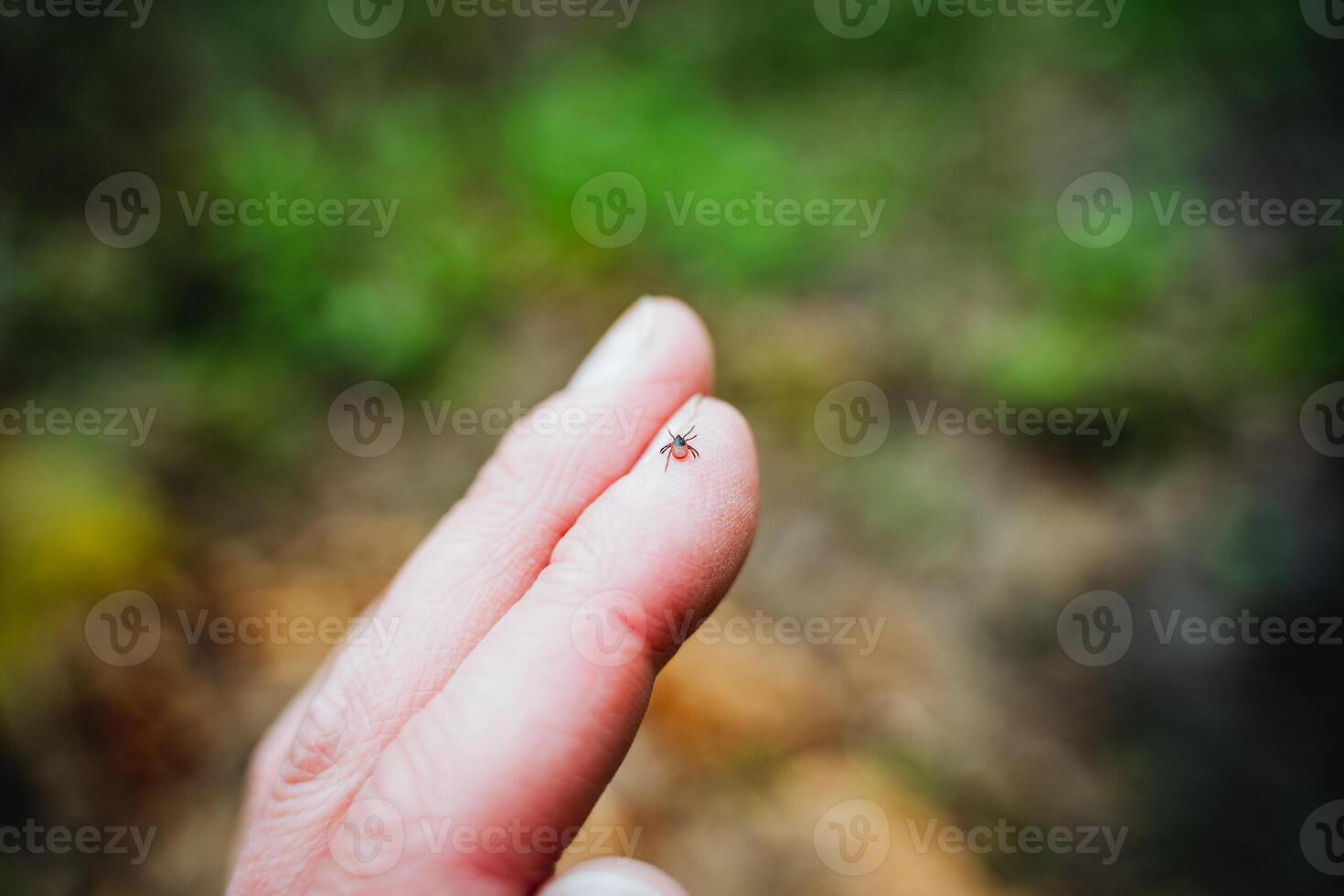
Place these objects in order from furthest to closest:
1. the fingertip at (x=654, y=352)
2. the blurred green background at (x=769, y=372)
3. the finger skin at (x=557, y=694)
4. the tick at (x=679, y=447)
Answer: the blurred green background at (x=769, y=372) → the fingertip at (x=654, y=352) → the tick at (x=679, y=447) → the finger skin at (x=557, y=694)

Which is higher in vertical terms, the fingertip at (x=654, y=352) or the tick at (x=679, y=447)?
the fingertip at (x=654, y=352)

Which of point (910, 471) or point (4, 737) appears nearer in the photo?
point (4, 737)

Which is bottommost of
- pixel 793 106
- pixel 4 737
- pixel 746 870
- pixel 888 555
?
pixel 746 870

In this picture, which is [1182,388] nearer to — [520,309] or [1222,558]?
[1222,558]

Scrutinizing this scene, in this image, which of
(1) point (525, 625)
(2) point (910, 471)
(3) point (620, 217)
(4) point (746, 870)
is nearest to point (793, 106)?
(3) point (620, 217)

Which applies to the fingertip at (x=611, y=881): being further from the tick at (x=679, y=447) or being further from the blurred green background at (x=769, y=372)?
the blurred green background at (x=769, y=372)

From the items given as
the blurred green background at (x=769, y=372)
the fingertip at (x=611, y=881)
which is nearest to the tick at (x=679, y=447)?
the fingertip at (x=611, y=881)

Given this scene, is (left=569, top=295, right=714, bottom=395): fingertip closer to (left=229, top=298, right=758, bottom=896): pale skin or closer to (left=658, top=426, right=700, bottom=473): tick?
(left=229, top=298, right=758, bottom=896): pale skin

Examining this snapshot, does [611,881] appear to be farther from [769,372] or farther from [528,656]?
[769,372]
